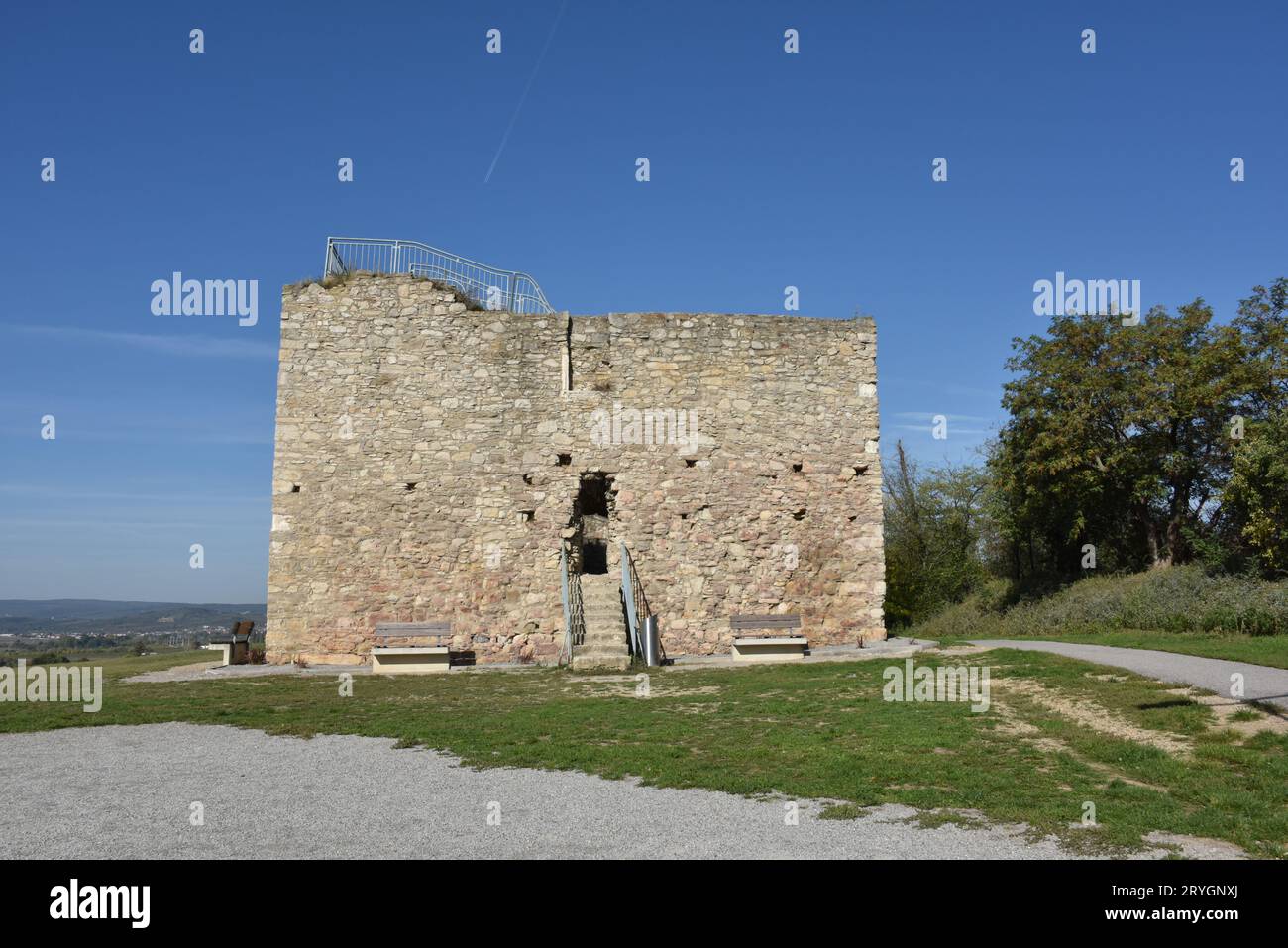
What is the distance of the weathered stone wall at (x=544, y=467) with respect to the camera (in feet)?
57.5

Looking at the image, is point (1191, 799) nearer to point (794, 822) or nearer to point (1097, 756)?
point (1097, 756)

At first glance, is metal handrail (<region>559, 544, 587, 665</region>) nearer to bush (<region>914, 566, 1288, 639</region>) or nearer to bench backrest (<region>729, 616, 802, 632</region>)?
bench backrest (<region>729, 616, 802, 632</region>)

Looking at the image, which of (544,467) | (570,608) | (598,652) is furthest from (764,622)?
(544,467)

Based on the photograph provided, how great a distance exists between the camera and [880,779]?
7.22 m

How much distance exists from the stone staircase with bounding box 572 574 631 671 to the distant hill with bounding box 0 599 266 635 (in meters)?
11.9

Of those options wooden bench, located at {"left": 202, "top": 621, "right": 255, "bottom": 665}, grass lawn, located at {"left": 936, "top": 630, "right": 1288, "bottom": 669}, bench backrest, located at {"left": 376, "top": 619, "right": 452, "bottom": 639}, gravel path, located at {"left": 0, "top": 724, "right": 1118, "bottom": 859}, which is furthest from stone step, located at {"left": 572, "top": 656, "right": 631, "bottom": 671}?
wooden bench, located at {"left": 202, "top": 621, "right": 255, "bottom": 665}

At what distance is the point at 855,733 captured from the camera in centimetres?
916

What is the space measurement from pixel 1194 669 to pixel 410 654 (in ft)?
39.6

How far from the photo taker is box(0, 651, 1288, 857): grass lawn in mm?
6352

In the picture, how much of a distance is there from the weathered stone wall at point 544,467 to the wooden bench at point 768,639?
0.81 m

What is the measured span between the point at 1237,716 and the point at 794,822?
4.66m

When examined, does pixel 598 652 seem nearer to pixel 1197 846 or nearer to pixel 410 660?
pixel 410 660
